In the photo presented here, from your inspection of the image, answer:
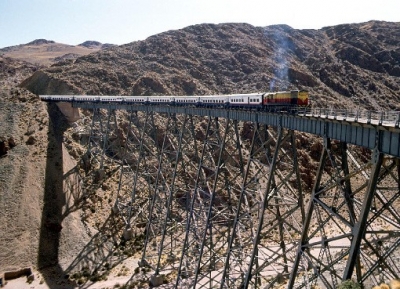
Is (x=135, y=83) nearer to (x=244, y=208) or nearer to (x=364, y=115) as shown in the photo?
(x=244, y=208)

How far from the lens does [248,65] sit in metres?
67.5

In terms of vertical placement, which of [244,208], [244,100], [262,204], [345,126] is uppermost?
[244,100]

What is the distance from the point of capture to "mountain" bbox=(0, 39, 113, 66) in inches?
5069

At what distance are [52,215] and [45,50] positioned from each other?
135 meters

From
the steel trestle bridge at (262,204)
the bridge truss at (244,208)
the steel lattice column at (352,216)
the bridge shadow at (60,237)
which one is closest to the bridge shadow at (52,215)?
the bridge shadow at (60,237)

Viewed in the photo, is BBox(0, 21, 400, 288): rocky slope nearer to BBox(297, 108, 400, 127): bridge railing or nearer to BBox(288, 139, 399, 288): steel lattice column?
BBox(288, 139, 399, 288): steel lattice column

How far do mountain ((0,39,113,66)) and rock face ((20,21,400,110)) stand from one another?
6456 centimetres

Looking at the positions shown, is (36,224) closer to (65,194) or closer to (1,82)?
(65,194)

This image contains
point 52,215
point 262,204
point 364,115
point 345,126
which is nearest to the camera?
point 364,115

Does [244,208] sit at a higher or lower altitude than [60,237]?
higher

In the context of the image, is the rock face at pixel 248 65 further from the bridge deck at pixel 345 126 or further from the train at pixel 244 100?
the bridge deck at pixel 345 126

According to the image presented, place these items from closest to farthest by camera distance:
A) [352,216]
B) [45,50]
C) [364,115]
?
[352,216] → [364,115] → [45,50]

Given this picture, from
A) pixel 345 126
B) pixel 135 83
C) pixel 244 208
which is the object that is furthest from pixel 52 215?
pixel 135 83

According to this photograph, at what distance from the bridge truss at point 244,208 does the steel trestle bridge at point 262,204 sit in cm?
9
